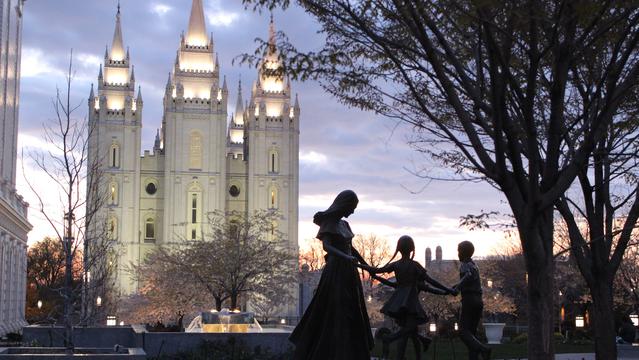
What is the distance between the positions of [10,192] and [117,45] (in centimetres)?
5126

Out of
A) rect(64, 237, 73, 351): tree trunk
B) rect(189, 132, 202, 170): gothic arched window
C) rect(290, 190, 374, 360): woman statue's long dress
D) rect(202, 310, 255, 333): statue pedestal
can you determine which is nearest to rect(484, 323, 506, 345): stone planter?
rect(202, 310, 255, 333): statue pedestal

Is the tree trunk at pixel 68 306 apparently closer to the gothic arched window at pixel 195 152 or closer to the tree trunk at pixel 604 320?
the tree trunk at pixel 604 320

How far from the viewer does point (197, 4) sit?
316ft

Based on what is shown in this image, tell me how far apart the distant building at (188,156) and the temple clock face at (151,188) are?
0.10m

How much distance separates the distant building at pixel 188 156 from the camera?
9025cm

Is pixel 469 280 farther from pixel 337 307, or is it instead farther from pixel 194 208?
pixel 194 208

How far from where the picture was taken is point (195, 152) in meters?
92.2

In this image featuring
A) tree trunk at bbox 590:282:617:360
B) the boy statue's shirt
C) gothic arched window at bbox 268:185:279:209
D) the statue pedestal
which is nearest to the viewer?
the boy statue's shirt

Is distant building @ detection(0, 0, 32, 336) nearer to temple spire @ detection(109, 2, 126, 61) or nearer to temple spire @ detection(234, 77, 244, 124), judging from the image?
temple spire @ detection(109, 2, 126, 61)

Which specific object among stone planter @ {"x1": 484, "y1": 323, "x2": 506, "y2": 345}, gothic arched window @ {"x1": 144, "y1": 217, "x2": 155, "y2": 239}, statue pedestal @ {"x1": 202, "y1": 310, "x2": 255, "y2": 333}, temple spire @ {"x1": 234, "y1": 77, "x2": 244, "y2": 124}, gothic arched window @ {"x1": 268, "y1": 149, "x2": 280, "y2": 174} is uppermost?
temple spire @ {"x1": 234, "y1": 77, "x2": 244, "y2": 124}

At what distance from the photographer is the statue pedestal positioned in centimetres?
2302

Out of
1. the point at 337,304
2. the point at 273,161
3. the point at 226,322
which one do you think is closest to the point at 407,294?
the point at 337,304

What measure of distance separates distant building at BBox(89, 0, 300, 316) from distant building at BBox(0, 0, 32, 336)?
36.4 meters

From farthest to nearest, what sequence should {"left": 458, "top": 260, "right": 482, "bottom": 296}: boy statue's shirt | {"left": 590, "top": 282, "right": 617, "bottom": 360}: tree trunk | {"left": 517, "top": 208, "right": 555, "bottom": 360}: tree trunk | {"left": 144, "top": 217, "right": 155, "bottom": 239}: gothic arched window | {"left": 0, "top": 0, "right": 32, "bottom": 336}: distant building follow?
{"left": 144, "top": 217, "right": 155, "bottom": 239}: gothic arched window < {"left": 0, "top": 0, "right": 32, "bottom": 336}: distant building < {"left": 590, "top": 282, "right": 617, "bottom": 360}: tree trunk < {"left": 458, "top": 260, "right": 482, "bottom": 296}: boy statue's shirt < {"left": 517, "top": 208, "right": 555, "bottom": 360}: tree trunk
